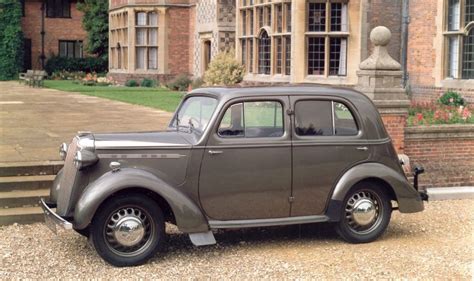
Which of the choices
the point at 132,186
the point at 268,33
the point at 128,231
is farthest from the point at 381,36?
the point at 268,33

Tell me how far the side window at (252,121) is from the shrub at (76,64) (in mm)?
36135

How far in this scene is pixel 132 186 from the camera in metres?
6.20

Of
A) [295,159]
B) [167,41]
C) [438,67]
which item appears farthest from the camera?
[167,41]

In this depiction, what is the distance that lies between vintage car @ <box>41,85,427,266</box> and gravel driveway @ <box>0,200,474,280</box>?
0.75ft

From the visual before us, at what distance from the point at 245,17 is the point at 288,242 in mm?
17561

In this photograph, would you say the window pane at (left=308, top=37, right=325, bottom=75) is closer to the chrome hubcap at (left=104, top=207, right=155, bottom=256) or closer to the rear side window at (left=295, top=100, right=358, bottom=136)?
the rear side window at (left=295, top=100, right=358, bottom=136)

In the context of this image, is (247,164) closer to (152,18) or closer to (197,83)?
(197,83)

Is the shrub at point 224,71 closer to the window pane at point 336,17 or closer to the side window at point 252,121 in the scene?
the window pane at point 336,17

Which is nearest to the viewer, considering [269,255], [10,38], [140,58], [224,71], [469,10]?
[269,255]

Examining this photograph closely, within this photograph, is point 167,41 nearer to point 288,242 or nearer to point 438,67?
point 438,67

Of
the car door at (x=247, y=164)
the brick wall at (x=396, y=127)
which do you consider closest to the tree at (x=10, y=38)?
the brick wall at (x=396, y=127)

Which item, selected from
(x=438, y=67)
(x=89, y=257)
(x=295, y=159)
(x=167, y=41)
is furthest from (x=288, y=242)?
(x=167, y=41)

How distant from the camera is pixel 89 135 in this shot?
6609 millimetres

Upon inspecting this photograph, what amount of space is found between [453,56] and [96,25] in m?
25.9
